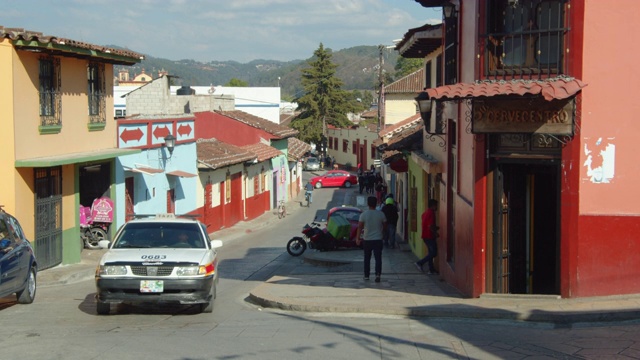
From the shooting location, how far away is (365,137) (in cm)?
7594

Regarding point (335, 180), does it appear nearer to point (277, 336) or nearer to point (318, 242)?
point (318, 242)

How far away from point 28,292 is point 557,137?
962 cm

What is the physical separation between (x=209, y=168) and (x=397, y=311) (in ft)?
71.7

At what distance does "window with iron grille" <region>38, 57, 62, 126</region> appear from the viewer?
1988 centimetres

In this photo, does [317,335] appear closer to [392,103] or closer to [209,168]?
[209,168]

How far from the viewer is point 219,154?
122ft

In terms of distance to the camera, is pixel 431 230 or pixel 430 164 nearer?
pixel 431 230

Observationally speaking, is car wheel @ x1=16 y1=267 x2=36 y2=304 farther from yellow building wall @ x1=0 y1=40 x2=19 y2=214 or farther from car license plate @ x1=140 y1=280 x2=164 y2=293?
yellow building wall @ x1=0 y1=40 x2=19 y2=214

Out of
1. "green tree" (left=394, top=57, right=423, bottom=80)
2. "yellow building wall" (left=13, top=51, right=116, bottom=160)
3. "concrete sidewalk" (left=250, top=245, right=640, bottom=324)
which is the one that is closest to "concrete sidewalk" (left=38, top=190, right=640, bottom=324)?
"concrete sidewalk" (left=250, top=245, right=640, bottom=324)

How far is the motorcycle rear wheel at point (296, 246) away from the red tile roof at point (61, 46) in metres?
7.68

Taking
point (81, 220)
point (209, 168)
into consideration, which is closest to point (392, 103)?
point (209, 168)

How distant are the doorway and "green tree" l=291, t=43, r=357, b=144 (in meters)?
75.7

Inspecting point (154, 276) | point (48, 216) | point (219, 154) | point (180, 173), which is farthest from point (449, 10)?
point (219, 154)

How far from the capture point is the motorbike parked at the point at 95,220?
23406 mm
